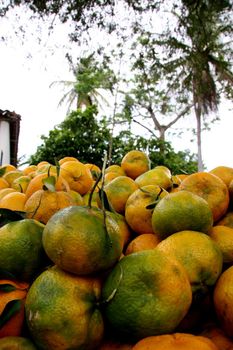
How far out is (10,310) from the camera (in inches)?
39.0

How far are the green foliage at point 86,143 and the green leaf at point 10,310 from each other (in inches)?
369

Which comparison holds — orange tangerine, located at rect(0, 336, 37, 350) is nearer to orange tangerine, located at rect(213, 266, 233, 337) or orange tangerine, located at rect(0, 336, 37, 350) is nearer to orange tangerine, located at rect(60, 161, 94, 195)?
Answer: orange tangerine, located at rect(213, 266, 233, 337)

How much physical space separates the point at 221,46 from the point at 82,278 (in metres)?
19.1

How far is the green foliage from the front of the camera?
35.4 ft

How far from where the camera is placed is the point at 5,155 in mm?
14844

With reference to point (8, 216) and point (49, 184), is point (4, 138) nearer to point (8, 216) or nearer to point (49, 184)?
point (49, 184)

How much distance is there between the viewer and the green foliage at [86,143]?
1078 cm

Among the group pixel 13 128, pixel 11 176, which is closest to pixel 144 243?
pixel 11 176

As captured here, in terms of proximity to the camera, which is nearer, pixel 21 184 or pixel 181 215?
pixel 181 215

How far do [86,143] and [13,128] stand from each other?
18.2 feet

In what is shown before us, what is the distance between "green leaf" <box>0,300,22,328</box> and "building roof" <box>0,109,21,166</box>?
1315cm

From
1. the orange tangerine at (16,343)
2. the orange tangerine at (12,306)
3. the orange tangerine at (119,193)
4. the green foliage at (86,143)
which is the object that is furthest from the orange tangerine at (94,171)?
the green foliage at (86,143)

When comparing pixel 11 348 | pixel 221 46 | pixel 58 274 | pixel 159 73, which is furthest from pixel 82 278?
pixel 221 46

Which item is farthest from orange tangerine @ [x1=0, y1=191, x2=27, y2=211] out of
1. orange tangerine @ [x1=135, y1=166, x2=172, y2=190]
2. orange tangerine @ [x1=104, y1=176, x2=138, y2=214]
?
orange tangerine @ [x1=135, y1=166, x2=172, y2=190]
